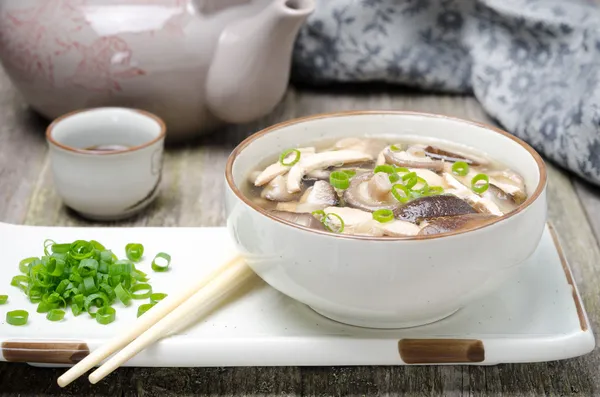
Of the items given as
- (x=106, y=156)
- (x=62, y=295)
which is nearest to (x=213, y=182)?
(x=106, y=156)

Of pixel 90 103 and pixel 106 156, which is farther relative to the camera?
pixel 90 103

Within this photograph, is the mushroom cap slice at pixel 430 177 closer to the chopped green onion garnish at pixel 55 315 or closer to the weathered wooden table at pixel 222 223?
the weathered wooden table at pixel 222 223

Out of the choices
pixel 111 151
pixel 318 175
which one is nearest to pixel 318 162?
pixel 318 175

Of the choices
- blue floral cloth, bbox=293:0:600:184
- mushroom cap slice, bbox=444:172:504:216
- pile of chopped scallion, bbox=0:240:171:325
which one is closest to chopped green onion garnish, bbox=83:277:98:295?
pile of chopped scallion, bbox=0:240:171:325

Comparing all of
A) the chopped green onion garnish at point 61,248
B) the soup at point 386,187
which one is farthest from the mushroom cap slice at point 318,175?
the chopped green onion garnish at point 61,248

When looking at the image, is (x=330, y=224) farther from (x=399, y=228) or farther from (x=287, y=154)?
(x=287, y=154)

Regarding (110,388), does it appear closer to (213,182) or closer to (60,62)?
(213,182)

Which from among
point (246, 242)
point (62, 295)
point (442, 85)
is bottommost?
point (442, 85)
